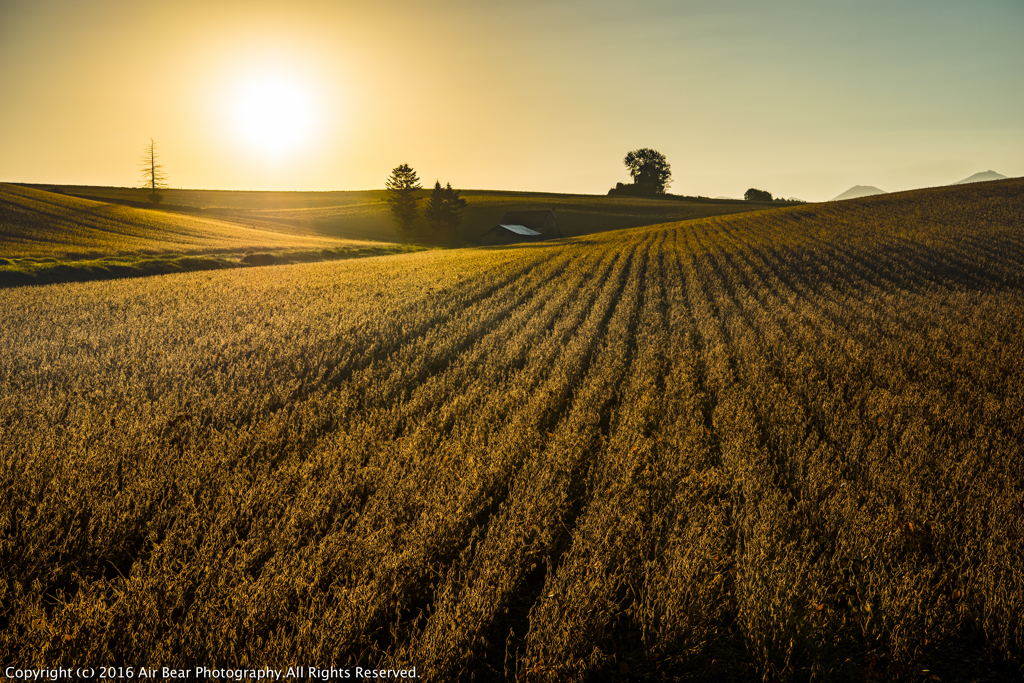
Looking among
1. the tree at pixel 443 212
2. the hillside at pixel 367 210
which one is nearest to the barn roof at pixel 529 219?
the hillside at pixel 367 210

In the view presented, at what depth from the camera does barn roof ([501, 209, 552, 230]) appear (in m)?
70.1

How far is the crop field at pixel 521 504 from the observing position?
109 inches

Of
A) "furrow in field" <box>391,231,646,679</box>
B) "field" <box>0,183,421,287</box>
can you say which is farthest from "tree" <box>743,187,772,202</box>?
"furrow in field" <box>391,231,646,679</box>

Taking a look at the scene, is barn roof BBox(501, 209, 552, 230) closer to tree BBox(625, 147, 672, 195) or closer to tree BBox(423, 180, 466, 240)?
tree BBox(423, 180, 466, 240)

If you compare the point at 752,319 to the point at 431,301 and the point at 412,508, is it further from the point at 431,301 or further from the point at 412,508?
the point at 412,508

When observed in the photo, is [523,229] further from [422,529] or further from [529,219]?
[422,529]

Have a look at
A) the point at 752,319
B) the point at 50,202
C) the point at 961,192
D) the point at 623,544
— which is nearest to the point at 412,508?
the point at 623,544

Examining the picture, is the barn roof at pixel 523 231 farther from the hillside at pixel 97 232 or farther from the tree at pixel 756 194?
the tree at pixel 756 194

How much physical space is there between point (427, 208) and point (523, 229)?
16568 mm

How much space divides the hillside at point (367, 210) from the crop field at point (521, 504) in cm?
6033

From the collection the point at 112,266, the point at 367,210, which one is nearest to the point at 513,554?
the point at 112,266

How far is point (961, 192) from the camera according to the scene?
44.9m

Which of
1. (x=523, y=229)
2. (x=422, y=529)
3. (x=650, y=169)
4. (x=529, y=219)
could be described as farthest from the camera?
(x=650, y=169)

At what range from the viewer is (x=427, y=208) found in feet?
243
